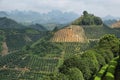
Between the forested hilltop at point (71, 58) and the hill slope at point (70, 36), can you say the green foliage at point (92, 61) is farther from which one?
the hill slope at point (70, 36)

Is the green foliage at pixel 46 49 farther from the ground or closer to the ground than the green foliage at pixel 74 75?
farther from the ground

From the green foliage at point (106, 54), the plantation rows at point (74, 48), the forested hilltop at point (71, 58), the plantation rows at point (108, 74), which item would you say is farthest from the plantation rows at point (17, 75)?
the plantation rows at point (108, 74)

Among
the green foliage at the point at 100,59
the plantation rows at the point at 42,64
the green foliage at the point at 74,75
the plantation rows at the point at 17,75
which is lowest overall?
the plantation rows at the point at 17,75

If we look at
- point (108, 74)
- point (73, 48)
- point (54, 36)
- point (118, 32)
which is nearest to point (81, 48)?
point (73, 48)

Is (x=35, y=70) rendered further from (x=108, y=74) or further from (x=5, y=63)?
A: (x=108, y=74)

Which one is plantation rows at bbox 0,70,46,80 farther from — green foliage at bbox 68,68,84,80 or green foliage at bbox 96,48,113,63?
green foliage at bbox 68,68,84,80

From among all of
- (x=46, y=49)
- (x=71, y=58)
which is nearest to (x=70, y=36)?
(x=46, y=49)

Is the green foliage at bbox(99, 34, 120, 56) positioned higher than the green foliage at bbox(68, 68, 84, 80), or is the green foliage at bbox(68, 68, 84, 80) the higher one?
the green foliage at bbox(99, 34, 120, 56)

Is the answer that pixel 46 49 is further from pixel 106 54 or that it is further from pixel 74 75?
pixel 74 75

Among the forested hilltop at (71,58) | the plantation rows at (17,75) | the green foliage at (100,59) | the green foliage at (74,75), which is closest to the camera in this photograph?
the green foliage at (74,75)

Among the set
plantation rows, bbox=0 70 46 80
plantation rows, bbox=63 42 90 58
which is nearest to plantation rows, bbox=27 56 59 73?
plantation rows, bbox=0 70 46 80

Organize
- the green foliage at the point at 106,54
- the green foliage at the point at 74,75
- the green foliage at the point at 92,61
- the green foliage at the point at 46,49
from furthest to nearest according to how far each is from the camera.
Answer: the green foliage at the point at 46,49
the green foliage at the point at 106,54
the green foliage at the point at 92,61
the green foliage at the point at 74,75
